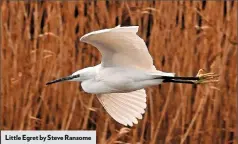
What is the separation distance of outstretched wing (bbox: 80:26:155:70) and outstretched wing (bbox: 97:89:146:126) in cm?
20

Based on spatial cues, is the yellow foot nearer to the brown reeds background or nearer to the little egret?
the little egret

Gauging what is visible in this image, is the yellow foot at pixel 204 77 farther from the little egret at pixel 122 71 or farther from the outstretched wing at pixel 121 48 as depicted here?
the outstretched wing at pixel 121 48

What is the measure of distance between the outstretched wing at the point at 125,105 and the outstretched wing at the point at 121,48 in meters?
0.20

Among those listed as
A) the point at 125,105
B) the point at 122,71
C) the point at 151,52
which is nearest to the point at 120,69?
the point at 122,71

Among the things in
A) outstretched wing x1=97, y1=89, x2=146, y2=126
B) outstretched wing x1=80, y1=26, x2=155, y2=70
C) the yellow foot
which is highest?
outstretched wing x1=80, y1=26, x2=155, y2=70

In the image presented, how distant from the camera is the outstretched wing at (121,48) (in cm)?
218

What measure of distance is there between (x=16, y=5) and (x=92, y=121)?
532 mm

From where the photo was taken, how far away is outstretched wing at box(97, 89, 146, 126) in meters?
2.51

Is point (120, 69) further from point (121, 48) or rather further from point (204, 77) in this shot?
point (204, 77)

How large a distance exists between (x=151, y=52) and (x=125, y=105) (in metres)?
0.27

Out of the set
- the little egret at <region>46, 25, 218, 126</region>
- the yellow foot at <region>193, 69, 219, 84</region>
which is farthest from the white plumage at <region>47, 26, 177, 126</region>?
the yellow foot at <region>193, 69, 219, 84</region>

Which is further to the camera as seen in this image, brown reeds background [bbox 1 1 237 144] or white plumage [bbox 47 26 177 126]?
brown reeds background [bbox 1 1 237 144]

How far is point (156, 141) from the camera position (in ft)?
8.67

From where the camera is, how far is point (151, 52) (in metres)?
2.69
